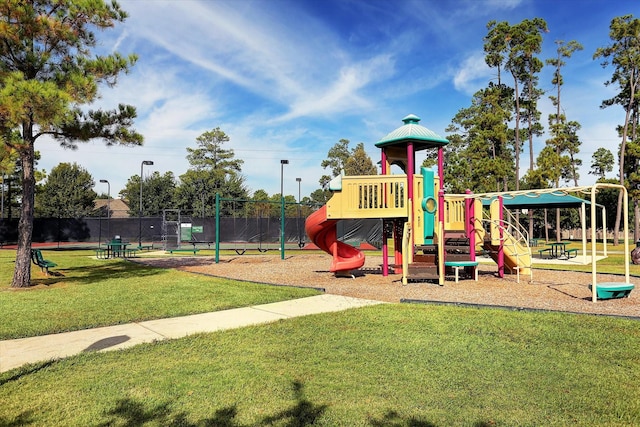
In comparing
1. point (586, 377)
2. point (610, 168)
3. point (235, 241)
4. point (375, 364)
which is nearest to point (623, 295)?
point (586, 377)

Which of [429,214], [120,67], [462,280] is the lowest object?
[462,280]

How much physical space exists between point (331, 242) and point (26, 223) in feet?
23.8

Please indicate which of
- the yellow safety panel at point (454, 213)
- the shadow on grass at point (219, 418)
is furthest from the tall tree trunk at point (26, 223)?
the yellow safety panel at point (454, 213)

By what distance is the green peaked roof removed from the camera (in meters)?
10.0

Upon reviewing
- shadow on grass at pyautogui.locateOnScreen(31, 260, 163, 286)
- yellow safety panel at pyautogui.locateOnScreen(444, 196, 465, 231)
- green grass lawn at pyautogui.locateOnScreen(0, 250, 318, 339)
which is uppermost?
yellow safety panel at pyautogui.locateOnScreen(444, 196, 465, 231)

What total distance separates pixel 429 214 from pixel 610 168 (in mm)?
51423

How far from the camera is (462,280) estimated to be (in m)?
10.2

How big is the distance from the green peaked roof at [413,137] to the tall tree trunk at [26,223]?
8403 millimetres

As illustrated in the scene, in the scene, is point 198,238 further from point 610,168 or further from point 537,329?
point 610,168

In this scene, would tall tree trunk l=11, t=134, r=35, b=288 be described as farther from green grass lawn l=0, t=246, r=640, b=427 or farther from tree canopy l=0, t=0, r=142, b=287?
green grass lawn l=0, t=246, r=640, b=427

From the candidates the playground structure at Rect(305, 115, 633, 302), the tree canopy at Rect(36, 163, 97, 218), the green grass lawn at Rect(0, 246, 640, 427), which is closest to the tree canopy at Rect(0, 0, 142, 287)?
the green grass lawn at Rect(0, 246, 640, 427)

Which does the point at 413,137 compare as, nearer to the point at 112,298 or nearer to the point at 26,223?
the point at 112,298

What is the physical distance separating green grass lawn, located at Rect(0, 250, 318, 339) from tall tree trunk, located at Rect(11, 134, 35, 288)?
1.23 ft

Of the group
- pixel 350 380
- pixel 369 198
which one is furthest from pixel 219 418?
pixel 369 198
